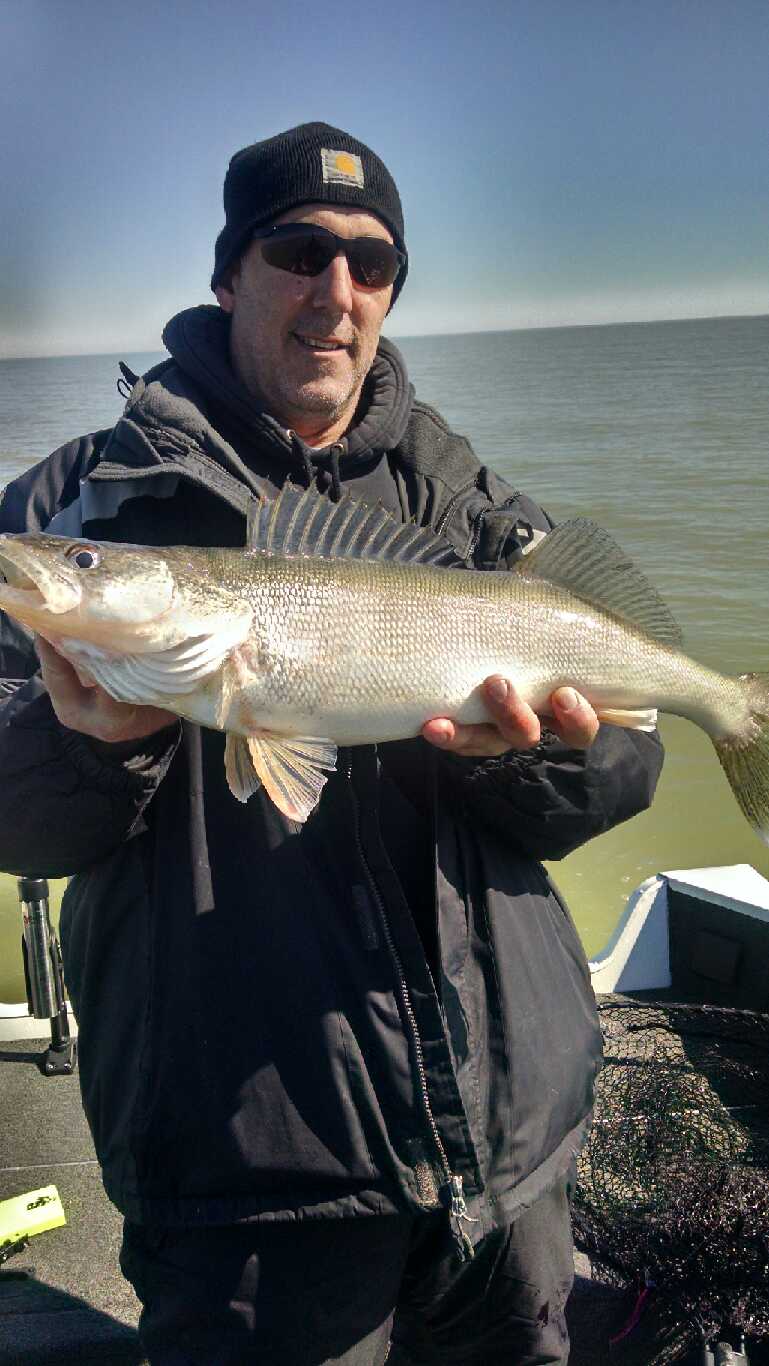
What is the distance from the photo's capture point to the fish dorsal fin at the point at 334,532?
2484 millimetres

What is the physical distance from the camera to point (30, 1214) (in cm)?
359

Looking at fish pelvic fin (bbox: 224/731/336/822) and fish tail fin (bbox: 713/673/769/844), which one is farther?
fish tail fin (bbox: 713/673/769/844)

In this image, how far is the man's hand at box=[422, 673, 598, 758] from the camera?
2.43 meters

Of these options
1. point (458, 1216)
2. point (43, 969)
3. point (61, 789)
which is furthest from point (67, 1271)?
point (61, 789)

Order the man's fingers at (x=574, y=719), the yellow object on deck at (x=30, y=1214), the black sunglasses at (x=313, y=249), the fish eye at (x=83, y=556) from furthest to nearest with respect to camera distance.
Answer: the yellow object on deck at (x=30, y=1214)
the black sunglasses at (x=313, y=249)
the man's fingers at (x=574, y=719)
the fish eye at (x=83, y=556)

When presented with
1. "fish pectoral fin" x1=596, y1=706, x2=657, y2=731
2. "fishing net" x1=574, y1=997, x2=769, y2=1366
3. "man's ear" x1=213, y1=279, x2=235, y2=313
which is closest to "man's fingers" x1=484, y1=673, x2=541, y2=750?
"fish pectoral fin" x1=596, y1=706, x2=657, y2=731

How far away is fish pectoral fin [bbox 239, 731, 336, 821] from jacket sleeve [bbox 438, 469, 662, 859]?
33 centimetres

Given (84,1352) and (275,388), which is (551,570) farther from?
(84,1352)

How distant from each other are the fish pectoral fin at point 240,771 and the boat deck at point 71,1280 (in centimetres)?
206

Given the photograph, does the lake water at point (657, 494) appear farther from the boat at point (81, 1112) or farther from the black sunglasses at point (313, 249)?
the black sunglasses at point (313, 249)

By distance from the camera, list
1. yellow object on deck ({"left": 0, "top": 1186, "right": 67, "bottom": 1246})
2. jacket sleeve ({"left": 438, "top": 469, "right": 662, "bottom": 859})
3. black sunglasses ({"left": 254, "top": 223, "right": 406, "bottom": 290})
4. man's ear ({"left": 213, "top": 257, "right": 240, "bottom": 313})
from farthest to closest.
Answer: yellow object on deck ({"left": 0, "top": 1186, "right": 67, "bottom": 1246}) → man's ear ({"left": 213, "top": 257, "right": 240, "bottom": 313}) → black sunglasses ({"left": 254, "top": 223, "right": 406, "bottom": 290}) → jacket sleeve ({"left": 438, "top": 469, "right": 662, "bottom": 859})

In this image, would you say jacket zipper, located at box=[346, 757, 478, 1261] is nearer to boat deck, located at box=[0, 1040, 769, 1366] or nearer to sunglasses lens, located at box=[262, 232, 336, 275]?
boat deck, located at box=[0, 1040, 769, 1366]

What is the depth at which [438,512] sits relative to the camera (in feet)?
9.07


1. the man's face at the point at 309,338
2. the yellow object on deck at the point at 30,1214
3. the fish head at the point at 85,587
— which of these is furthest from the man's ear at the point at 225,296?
the yellow object on deck at the point at 30,1214
